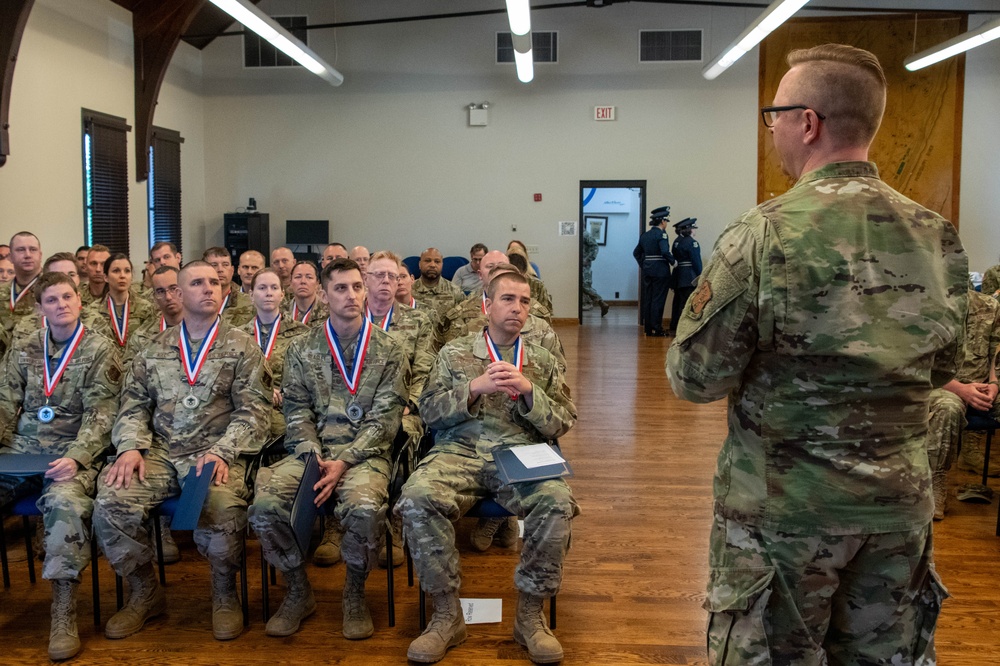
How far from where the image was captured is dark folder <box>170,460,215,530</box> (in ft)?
8.88

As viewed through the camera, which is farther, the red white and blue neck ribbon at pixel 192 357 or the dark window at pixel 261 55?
the dark window at pixel 261 55

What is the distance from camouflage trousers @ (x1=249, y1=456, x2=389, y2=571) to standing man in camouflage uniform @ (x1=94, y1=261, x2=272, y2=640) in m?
0.13

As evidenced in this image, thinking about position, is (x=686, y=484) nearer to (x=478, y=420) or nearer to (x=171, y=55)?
(x=478, y=420)

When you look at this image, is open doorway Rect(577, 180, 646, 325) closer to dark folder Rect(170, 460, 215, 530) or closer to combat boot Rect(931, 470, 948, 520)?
combat boot Rect(931, 470, 948, 520)

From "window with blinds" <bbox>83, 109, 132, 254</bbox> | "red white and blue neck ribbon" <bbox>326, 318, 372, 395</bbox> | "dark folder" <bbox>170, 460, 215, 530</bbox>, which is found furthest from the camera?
"window with blinds" <bbox>83, 109, 132, 254</bbox>

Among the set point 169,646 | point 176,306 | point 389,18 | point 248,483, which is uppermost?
point 389,18

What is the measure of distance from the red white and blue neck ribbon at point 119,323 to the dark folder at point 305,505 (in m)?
A: 2.90

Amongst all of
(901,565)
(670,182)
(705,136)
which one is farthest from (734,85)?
(901,565)

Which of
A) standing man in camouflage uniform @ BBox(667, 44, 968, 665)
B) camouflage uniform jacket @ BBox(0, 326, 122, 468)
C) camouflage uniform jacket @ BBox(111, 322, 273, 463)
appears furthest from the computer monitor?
standing man in camouflage uniform @ BBox(667, 44, 968, 665)

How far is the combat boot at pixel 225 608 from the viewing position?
116 inches

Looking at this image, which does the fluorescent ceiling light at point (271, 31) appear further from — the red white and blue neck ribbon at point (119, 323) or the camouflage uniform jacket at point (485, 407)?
the camouflage uniform jacket at point (485, 407)

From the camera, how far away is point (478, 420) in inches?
126

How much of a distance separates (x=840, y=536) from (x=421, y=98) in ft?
39.2

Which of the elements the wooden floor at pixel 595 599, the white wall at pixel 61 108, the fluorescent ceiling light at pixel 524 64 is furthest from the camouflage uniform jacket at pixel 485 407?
the fluorescent ceiling light at pixel 524 64
